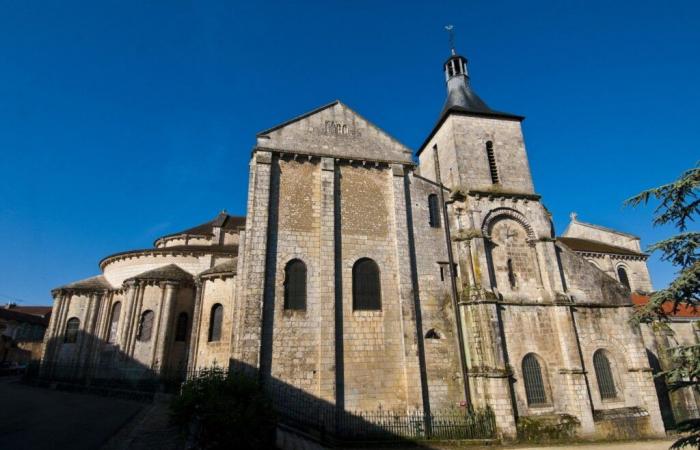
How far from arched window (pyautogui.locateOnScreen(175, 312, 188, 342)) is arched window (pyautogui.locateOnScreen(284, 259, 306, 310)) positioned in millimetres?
8847

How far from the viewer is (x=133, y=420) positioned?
12062 mm

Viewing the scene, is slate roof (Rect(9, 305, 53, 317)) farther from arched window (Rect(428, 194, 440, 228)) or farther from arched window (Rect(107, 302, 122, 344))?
arched window (Rect(428, 194, 440, 228))

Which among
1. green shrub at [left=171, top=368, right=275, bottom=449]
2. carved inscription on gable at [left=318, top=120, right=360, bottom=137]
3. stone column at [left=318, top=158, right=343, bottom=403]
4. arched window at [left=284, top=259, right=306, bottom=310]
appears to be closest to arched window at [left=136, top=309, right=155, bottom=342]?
arched window at [left=284, top=259, right=306, bottom=310]

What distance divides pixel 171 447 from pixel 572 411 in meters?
13.6

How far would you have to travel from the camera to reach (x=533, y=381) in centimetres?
1461

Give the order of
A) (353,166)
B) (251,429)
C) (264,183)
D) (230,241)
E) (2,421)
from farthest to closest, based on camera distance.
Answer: (230,241) → (353,166) → (264,183) → (2,421) → (251,429)

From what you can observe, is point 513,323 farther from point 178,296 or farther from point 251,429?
point 178,296

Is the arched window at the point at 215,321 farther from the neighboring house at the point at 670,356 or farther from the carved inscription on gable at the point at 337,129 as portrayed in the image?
the neighboring house at the point at 670,356

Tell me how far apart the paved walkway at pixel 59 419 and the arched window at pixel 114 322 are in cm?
360

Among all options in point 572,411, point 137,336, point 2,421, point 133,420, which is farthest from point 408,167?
point 2,421

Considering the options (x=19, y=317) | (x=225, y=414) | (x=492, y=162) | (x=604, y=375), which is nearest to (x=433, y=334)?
(x=604, y=375)

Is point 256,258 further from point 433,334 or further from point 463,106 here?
point 463,106

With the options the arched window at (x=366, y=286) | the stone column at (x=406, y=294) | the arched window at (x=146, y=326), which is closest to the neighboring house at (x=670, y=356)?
the stone column at (x=406, y=294)

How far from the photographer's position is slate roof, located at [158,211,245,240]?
80.6 ft
